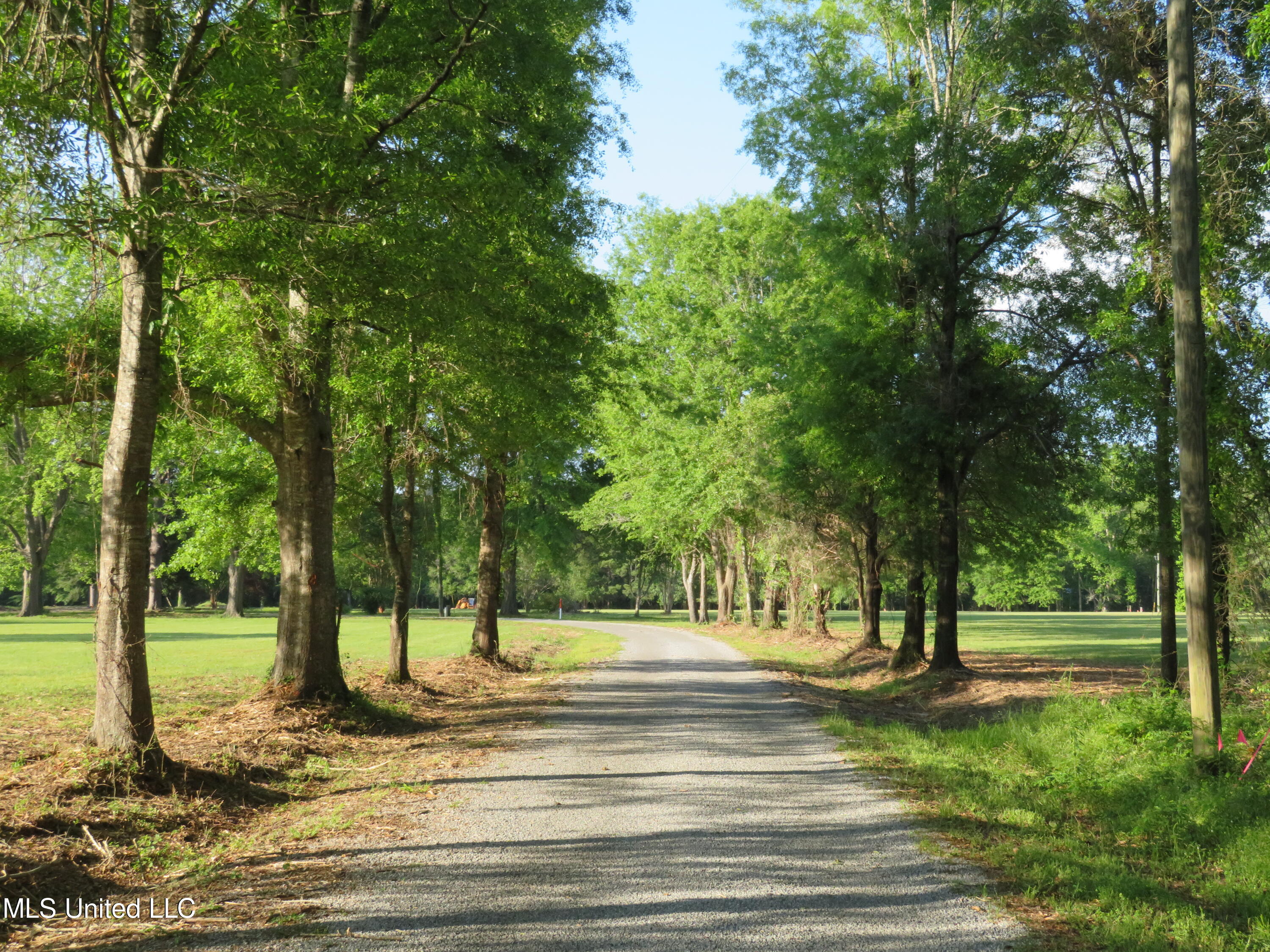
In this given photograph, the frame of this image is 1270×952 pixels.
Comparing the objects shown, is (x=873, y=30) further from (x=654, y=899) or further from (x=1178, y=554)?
(x=654, y=899)

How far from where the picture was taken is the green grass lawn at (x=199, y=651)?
51.2 feet

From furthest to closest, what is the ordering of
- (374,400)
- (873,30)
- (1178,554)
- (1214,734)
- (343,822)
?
(873,30), (1178,554), (374,400), (1214,734), (343,822)

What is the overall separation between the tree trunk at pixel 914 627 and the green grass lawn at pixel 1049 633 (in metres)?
5.17

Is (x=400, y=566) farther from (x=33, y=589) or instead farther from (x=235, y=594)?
(x=235, y=594)

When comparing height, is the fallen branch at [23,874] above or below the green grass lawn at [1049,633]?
above

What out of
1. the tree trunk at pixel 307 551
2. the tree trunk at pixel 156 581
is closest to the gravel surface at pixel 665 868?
the tree trunk at pixel 307 551

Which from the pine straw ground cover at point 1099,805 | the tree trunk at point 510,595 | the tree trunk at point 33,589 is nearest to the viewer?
the pine straw ground cover at point 1099,805

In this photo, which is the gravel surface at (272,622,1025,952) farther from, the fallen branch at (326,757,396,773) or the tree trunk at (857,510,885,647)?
the tree trunk at (857,510,885,647)

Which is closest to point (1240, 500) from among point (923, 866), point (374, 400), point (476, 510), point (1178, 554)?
point (1178, 554)

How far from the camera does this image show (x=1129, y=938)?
4.69 meters

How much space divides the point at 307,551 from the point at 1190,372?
1035cm

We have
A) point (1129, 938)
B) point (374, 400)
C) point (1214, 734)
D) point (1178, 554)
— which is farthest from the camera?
point (1178, 554)

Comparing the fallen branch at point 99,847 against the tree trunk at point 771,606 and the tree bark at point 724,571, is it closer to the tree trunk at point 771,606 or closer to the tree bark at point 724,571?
the tree trunk at point 771,606

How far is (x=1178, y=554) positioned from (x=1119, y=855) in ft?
29.4
